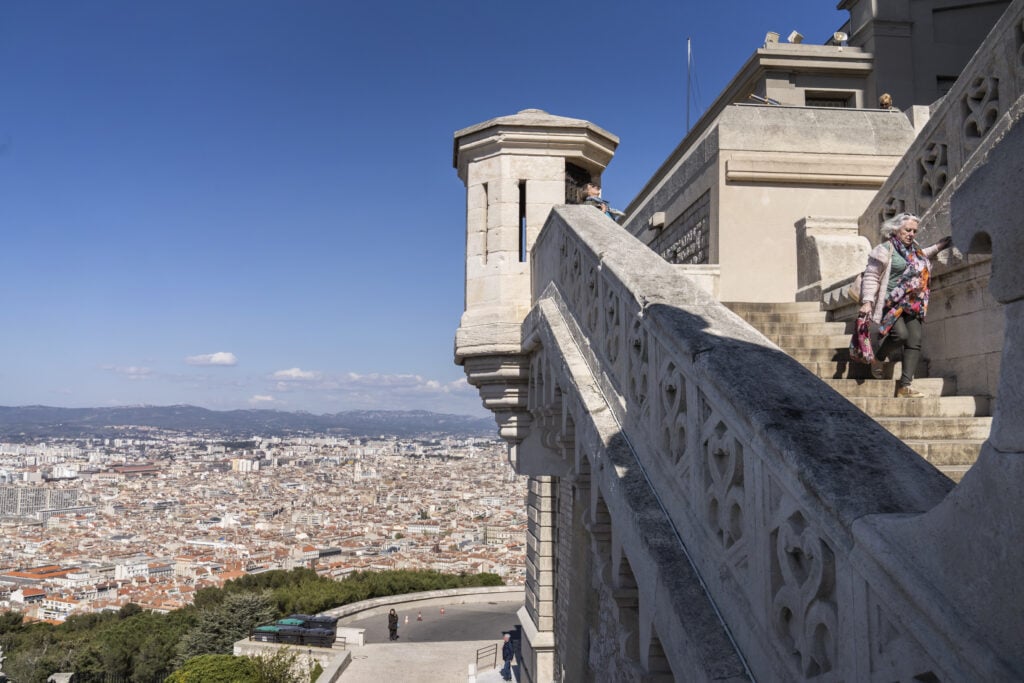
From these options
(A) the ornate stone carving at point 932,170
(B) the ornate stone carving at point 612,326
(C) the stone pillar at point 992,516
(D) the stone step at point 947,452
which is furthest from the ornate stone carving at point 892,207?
(C) the stone pillar at point 992,516

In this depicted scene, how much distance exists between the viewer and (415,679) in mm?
22078

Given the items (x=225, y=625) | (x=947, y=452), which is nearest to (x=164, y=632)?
(x=225, y=625)

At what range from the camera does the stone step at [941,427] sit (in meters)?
3.96

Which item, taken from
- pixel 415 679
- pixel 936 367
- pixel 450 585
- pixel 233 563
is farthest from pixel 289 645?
pixel 233 563

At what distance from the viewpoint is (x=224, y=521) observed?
110m

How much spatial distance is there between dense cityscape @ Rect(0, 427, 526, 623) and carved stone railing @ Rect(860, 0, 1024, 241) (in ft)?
166

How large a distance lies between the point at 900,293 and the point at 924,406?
0.77m

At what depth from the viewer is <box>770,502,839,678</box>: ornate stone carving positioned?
1.95 m

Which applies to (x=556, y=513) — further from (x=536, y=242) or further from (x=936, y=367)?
(x=936, y=367)

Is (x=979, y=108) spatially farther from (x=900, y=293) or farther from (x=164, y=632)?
(x=164, y=632)

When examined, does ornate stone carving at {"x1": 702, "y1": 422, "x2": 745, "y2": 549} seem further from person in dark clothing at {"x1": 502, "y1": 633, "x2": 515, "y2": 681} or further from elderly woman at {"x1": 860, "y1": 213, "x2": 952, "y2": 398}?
person in dark clothing at {"x1": 502, "y1": 633, "x2": 515, "y2": 681}

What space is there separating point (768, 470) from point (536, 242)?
508cm

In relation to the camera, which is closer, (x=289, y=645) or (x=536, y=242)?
(x=536, y=242)

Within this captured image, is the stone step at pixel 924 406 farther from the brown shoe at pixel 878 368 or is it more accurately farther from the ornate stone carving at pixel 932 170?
the ornate stone carving at pixel 932 170
